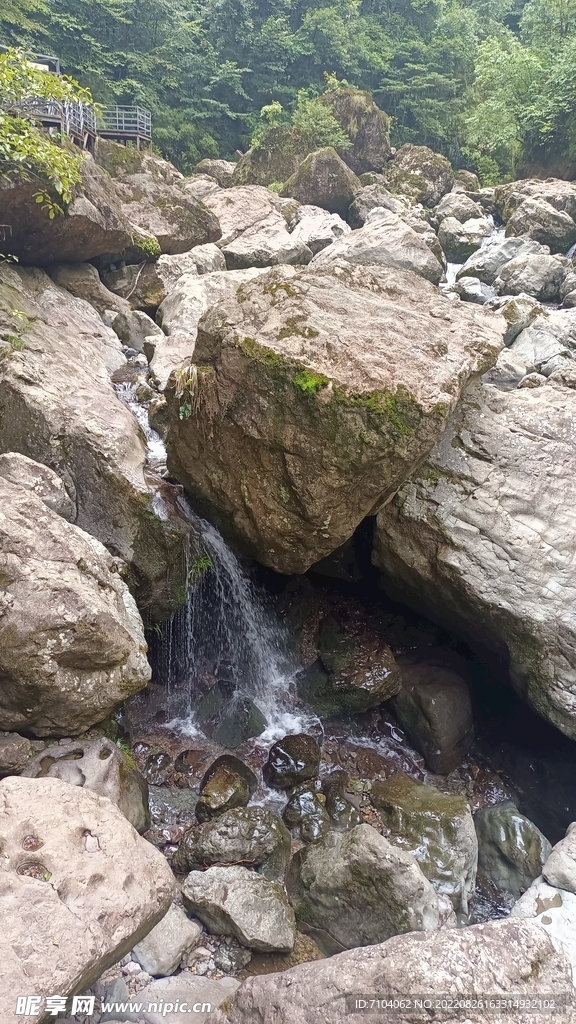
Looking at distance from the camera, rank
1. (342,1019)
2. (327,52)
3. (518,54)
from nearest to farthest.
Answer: (342,1019)
(518,54)
(327,52)

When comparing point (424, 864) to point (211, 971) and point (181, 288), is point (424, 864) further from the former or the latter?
point (181, 288)

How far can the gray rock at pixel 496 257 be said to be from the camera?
1653 cm

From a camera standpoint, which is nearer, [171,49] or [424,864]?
[424,864]

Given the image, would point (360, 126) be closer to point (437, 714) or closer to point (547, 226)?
point (547, 226)

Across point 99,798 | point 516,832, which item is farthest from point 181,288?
point 516,832

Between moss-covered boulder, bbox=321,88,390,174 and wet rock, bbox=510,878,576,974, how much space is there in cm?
2769

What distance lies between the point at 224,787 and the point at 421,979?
10.7 feet

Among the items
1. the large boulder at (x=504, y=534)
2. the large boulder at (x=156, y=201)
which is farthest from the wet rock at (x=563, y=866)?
the large boulder at (x=156, y=201)

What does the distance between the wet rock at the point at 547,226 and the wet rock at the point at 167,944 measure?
19.6 metres

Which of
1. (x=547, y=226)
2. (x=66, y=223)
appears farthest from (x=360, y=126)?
(x=66, y=223)

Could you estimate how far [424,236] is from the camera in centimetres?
1653

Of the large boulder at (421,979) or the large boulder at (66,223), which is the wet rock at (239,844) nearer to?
the large boulder at (421,979)

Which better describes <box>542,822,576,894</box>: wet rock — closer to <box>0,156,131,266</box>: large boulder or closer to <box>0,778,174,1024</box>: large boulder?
<box>0,778,174,1024</box>: large boulder

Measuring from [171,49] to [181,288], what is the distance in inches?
899
